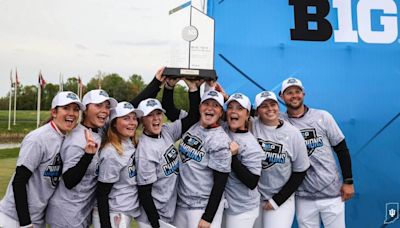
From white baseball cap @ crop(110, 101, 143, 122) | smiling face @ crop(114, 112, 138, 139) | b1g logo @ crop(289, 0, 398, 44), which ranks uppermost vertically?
b1g logo @ crop(289, 0, 398, 44)

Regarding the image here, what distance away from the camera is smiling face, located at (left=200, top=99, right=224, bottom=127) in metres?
2.44

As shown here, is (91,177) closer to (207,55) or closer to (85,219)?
(85,219)

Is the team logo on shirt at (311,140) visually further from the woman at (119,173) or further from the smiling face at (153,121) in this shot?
the woman at (119,173)

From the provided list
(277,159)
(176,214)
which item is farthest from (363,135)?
(176,214)

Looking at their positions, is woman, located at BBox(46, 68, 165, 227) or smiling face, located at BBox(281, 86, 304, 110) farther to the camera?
smiling face, located at BBox(281, 86, 304, 110)

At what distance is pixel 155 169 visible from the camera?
2.32m

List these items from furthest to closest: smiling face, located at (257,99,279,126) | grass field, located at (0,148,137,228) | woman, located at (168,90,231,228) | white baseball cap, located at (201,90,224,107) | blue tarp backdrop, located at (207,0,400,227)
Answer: grass field, located at (0,148,137,228) < blue tarp backdrop, located at (207,0,400,227) < smiling face, located at (257,99,279,126) < white baseball cap, located at (201,90,224,107) < woman, located at (168,90,231,228)

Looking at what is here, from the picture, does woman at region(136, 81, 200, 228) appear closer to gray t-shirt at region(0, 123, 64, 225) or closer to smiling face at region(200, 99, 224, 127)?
smiling face at region(200, 99, 224, 127)

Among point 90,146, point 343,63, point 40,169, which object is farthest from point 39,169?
point 343,63

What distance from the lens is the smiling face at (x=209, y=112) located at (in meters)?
2.44

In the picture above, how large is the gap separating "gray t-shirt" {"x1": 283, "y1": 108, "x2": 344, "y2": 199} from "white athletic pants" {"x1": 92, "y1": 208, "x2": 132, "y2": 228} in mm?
1183

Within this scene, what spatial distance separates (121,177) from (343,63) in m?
2.22

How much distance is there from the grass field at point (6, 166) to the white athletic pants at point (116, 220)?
4387 millimetres

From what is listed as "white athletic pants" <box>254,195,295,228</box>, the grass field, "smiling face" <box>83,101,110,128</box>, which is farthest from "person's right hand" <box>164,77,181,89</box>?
the grass field
